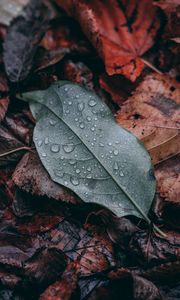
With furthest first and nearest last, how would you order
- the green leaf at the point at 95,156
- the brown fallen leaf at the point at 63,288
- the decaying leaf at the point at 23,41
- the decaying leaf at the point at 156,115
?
the decaying leaf at the point at 23,41
the decaying leaf at the point at 156,115
the green leaf at the point at 95,156
the brown fallen leaf at the point at 63,288

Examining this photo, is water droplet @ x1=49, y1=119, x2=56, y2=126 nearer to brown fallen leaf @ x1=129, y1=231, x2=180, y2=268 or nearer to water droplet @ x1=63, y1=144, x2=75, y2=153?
water droplet @ x1=63, y1=144, x2=75, y2=153

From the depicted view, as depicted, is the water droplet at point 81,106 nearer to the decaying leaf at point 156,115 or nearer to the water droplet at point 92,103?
the water droplet at point 92,103

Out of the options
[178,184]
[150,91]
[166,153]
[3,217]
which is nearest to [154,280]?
[178,184]

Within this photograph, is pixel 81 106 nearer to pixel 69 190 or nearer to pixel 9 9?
pixel 69 190

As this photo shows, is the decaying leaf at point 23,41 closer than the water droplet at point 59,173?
No

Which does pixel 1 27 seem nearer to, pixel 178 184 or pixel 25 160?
pixel 25 160

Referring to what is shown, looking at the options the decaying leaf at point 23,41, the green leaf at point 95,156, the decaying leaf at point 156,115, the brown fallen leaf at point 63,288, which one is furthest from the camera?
the decaying leaf at point 23,41

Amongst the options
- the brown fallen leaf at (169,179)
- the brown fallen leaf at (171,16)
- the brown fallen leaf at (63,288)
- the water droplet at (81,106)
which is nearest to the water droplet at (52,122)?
the water droplet at (81,106)

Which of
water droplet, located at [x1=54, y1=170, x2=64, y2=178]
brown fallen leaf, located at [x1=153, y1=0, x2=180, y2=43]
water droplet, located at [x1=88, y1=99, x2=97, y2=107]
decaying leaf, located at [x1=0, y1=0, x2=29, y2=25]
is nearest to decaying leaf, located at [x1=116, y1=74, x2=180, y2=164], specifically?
water droplet, located at [x1=88, y1=99, x2=97, y2=107]

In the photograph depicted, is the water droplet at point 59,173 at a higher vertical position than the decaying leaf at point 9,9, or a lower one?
lower
